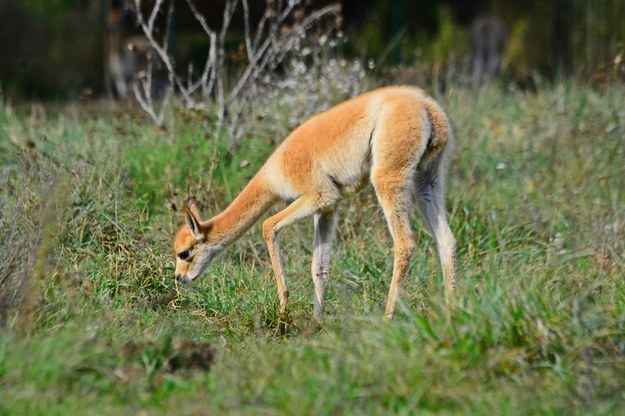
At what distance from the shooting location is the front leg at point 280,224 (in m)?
7.15

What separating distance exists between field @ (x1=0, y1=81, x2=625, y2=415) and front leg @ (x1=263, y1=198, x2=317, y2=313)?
7.0 inches

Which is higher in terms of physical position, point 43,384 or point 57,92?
point 43,384

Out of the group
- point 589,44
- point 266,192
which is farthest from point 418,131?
point 589,44

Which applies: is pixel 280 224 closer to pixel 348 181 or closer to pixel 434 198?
pixel 348 181

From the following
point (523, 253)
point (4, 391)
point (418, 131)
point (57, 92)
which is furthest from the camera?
point (57, 92)

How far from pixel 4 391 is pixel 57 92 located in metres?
16.6

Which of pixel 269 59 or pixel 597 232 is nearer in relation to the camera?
pixel 597 232

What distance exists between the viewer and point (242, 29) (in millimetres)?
24156

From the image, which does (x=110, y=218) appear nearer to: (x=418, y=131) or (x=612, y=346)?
(x=418, y=131)

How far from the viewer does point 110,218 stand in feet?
25.1

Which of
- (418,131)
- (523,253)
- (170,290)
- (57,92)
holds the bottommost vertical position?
(57,92)

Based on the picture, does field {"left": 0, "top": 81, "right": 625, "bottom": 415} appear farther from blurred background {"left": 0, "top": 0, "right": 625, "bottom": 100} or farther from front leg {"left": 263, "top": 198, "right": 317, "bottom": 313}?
blurred background {"left": 0, "top": 0, "right": 625, "bottom": 100}

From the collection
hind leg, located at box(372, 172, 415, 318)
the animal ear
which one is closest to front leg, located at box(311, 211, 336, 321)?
hind leg, located at box(372, 172, 415, 318)

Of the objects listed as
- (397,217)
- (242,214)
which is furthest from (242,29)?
(397,217)
